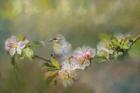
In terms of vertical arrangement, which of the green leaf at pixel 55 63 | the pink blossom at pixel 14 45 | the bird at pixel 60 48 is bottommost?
the green leaf at pixel 55 63

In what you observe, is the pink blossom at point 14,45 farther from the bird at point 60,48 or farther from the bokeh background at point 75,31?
the bird at point 60,48

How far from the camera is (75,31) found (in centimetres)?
132

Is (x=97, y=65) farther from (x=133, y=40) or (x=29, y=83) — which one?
(x=29, y=83)

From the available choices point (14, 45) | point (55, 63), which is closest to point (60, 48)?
point (55, 63)

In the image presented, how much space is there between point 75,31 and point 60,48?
91mm

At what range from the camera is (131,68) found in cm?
126

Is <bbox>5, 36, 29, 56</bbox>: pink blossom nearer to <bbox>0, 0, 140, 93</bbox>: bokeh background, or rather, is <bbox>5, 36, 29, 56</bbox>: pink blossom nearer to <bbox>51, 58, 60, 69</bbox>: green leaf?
<bbox>0, 0, 140, 93</bbox>: bokeh background

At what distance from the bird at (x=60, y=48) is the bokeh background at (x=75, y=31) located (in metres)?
0.02

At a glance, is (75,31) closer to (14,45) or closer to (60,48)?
(60,48)

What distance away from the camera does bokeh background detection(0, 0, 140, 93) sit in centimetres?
127

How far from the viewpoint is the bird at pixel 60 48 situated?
1322 mm

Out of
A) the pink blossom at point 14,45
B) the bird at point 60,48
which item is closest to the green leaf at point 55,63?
the bird at point 60,48

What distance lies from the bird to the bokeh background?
0.02 meters

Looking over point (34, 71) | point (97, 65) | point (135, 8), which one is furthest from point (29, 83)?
point (135, 8)
